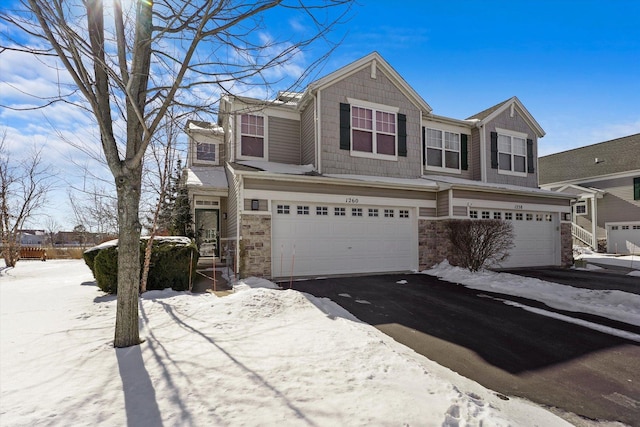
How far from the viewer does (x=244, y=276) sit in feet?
29.8

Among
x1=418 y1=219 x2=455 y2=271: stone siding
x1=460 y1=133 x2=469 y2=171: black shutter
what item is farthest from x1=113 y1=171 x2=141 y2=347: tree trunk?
x1=460 y1=133 x2=469 y2=171: black shutter

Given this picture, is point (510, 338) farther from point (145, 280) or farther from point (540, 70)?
point (540, 70)

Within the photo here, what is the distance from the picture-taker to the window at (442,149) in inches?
539

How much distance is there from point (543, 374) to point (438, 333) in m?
1.54

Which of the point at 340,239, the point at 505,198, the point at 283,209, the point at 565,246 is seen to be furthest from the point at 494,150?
the point at 283,209

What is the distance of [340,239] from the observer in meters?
10.3

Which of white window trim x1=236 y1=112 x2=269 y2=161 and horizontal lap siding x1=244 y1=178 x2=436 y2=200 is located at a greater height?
white window trim x1=236 y1=112 x2=269 y2=161

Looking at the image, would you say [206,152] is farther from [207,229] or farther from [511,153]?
[511,153]

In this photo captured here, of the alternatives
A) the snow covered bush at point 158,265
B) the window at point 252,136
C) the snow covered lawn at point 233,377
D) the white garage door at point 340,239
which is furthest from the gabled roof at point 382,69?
the snow covered lawn at point 233,377

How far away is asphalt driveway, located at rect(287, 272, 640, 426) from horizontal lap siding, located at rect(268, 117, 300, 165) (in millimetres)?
6214

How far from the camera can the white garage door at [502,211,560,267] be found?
1295cm

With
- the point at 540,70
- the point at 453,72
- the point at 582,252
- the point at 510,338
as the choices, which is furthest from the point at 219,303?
the point at 582,252

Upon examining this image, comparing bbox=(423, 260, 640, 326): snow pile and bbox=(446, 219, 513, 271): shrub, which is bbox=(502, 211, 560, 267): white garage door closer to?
bbox=(446, 219, 513, 271): shrub

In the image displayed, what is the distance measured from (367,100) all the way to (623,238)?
1912cm
